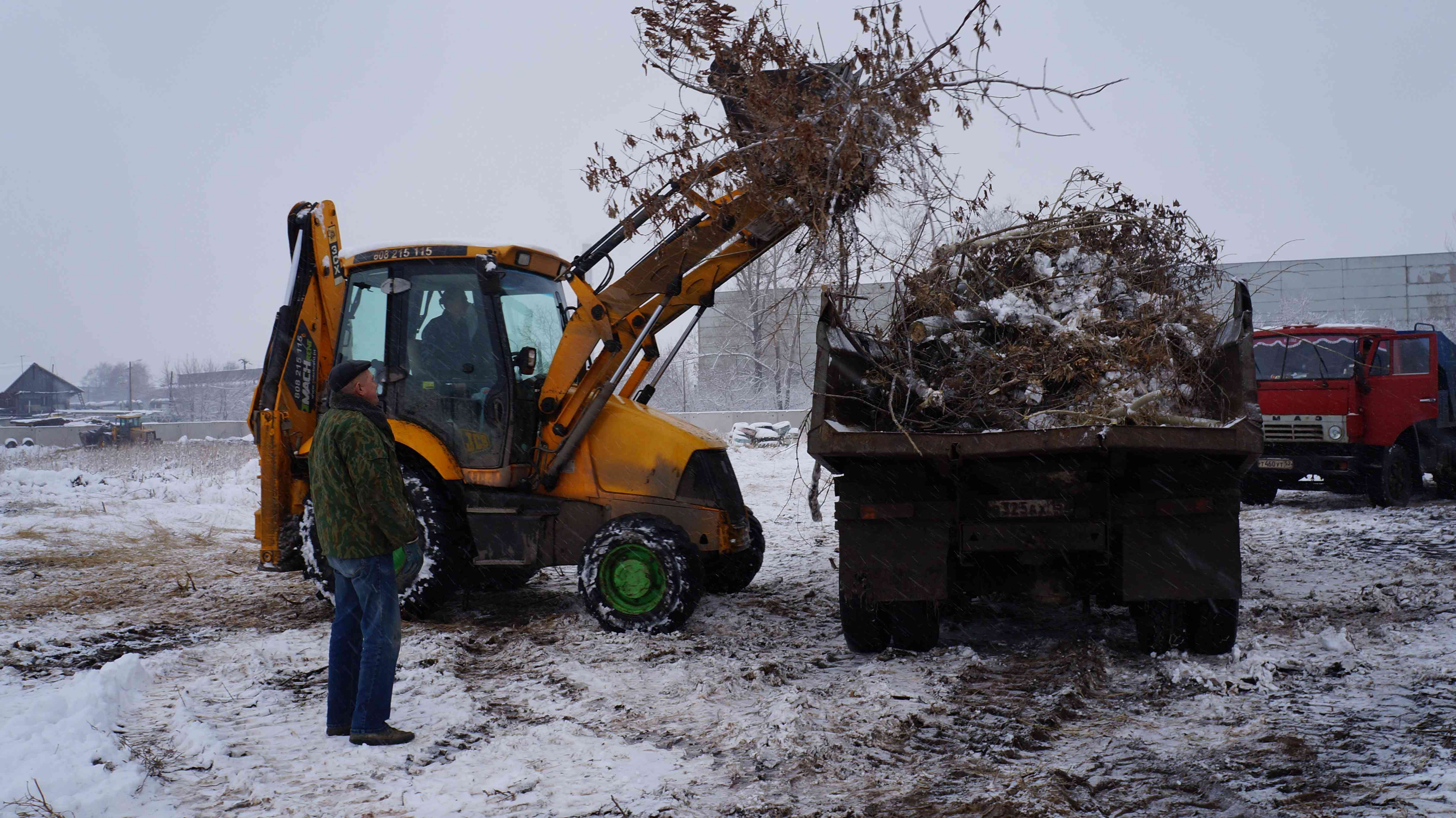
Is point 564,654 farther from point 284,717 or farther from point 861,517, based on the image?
point 861,517

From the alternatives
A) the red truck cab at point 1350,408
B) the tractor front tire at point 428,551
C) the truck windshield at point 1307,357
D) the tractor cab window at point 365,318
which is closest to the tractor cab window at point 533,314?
the tractor cab window at point 365,318

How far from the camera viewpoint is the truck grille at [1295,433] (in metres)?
11.0

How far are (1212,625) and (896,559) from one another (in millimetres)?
1598

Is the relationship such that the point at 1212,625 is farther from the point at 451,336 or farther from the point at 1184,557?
the point at 451,336

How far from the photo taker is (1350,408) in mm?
10977

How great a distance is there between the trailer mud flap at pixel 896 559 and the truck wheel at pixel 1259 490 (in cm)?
848

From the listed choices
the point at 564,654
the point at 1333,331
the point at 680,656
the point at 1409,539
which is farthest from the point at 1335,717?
the point at 1333,331

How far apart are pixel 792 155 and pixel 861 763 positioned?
3.32 meters

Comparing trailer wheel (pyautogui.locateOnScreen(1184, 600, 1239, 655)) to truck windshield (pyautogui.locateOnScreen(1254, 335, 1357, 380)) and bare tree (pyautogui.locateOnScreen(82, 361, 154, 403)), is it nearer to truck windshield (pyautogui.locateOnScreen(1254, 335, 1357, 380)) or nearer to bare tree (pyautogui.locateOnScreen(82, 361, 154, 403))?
truck windshield (pyautogui.locateOnScreen(1254, 335, 1357, 380))

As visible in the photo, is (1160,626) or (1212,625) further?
(1160,626)

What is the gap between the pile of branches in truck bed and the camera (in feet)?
16.7

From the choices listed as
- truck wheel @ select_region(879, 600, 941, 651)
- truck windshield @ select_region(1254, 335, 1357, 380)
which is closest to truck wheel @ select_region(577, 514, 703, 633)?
truck wheel @ select_region(879, 600, 941, 651)

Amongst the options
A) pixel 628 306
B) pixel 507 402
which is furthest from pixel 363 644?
pixel 628 306

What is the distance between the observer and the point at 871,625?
5.14 meters
